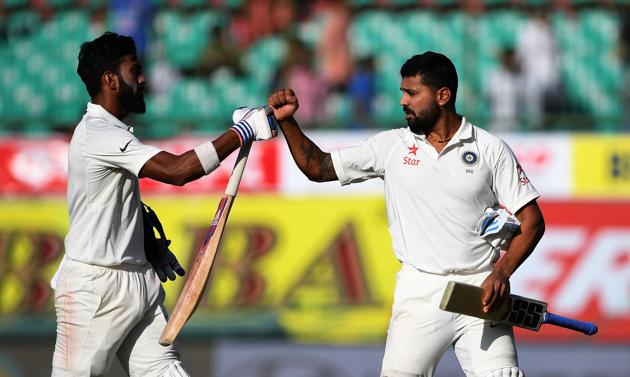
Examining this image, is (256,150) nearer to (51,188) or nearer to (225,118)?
(225,118)

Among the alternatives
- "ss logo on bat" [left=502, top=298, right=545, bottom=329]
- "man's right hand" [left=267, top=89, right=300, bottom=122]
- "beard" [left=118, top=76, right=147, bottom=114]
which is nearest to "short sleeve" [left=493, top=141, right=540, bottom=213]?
"ss logo on bat" [left=502, top=298, right=545, bottom=329]

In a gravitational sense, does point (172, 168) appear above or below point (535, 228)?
above

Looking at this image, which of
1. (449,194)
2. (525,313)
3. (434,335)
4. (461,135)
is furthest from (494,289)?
(461,135)

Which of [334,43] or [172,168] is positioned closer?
[172,168]

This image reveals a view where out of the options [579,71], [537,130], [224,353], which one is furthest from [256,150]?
[579,71]

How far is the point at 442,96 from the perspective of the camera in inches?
239

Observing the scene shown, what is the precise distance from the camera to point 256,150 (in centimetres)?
1042

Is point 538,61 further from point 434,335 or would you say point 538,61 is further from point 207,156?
point 207,156

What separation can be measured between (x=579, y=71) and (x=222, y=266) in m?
Answer: 3.90

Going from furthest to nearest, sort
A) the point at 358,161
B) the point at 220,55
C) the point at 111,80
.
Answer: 1. the point at 220,55
2. the point at 358,161
3. the point at 111,80

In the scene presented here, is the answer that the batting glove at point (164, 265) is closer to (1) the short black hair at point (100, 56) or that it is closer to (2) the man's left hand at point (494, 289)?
(1) the short black hair at point (100, 56)

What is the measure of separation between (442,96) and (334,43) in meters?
5.77

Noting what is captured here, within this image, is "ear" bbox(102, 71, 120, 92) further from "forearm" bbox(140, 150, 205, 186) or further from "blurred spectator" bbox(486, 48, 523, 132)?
"blurred spectator" bbox(486, 48, 523, 132)

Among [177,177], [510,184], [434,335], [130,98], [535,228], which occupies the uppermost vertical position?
[130,98]
